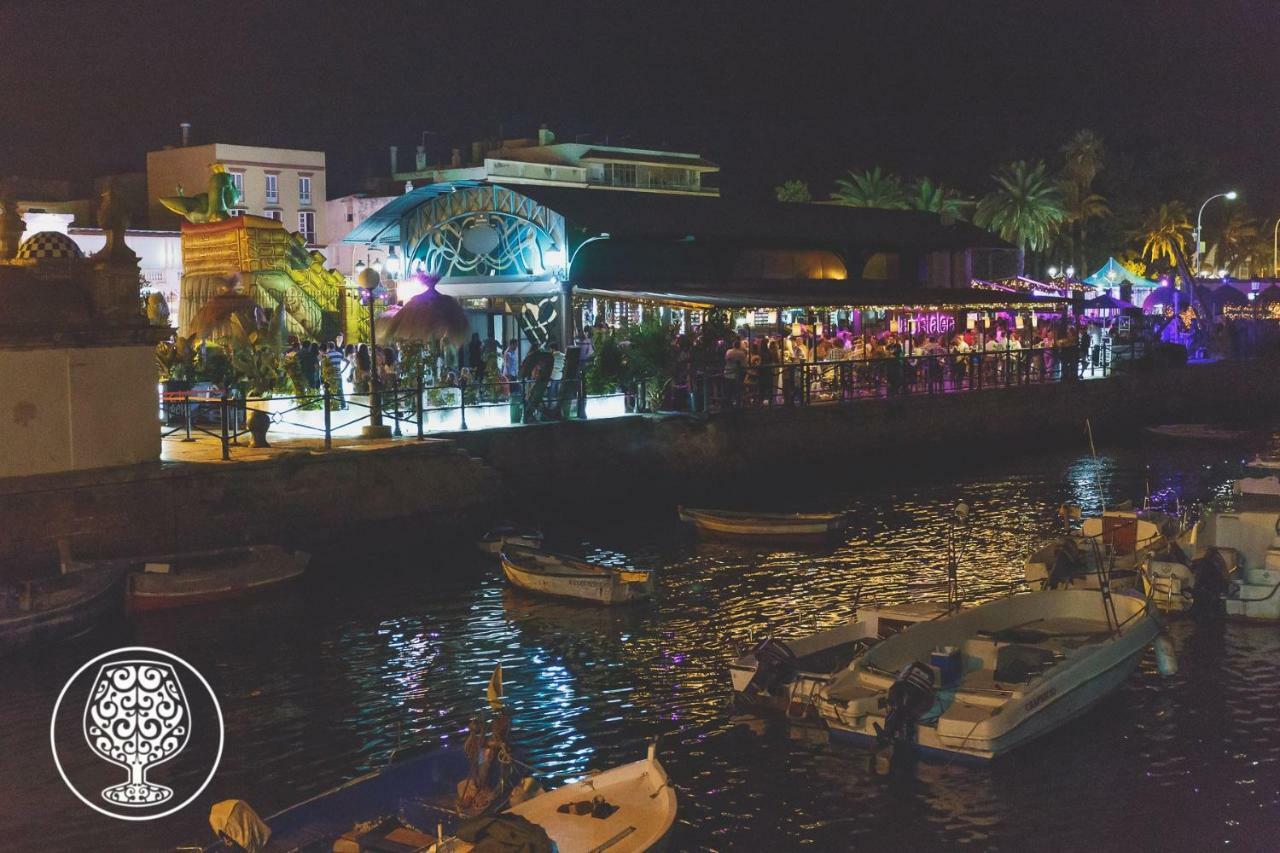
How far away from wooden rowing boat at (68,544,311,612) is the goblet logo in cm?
412

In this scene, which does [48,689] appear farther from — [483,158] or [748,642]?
[483,158]

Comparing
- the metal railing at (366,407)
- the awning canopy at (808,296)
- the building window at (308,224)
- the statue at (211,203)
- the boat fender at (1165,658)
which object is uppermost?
the building window at (308,224)

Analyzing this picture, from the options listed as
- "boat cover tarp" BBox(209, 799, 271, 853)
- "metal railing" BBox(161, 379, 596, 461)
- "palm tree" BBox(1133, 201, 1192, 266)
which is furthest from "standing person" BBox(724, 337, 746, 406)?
"palm tree" BBox(1133, 201, 1192, 266)

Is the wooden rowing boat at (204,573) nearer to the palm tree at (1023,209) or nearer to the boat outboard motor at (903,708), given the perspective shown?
the boat outboard motor at (903,708)

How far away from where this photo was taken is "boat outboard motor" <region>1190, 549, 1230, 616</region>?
2120cm

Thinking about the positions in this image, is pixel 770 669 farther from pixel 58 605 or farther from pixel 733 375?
pixel 733 375

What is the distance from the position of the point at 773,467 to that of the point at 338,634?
17479 millimetres

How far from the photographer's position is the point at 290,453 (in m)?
26.1

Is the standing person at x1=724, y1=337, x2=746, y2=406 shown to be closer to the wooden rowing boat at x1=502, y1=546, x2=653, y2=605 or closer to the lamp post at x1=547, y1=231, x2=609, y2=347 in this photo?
the lamp post at x1=547, y1=231, x2=609, y2=347

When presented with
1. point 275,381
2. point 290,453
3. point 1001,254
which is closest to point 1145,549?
point 290,453

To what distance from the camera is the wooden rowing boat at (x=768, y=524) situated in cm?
2755

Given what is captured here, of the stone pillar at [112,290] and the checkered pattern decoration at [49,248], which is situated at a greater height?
the checkered pattern decoration at [49,248]

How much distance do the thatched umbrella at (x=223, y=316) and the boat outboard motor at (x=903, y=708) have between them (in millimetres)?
21439

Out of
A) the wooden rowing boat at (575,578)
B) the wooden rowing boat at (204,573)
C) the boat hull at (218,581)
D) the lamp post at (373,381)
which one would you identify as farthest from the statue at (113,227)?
the wooden rowing boat at (575,578)
